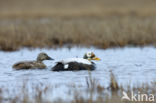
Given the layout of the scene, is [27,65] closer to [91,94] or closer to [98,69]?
[98,69]

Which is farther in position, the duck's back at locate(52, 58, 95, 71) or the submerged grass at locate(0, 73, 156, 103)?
the duck's back at locate(52, 58, 95, 71)

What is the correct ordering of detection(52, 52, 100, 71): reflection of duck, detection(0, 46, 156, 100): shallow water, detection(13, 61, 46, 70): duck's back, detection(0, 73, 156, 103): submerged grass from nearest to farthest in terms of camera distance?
detection(0, 73, 156, 103): submerged grass, detection(0, 46, 156, 100): shallow water, detection(52, 52, 100, 71): reflection of duck, detection(13, 61, 46, 70): duck's back

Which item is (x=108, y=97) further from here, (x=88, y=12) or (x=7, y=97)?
(x=88, y=12)

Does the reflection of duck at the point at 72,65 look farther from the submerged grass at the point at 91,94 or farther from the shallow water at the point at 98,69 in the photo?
the submerged grass at the point at 91,94

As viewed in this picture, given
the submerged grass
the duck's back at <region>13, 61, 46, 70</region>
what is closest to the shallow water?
the duck's back at <region>13, 61, 46, 70</region>

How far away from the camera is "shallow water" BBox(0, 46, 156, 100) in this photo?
725cm

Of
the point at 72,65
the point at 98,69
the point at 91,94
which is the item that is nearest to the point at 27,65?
the point at 72,65

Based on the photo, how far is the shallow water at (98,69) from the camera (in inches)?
285

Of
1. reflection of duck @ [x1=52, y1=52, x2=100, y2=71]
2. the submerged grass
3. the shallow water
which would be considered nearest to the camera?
the submerged grass

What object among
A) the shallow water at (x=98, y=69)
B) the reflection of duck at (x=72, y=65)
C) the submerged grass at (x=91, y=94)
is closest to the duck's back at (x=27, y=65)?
the shallow water at (x=98, y=69)

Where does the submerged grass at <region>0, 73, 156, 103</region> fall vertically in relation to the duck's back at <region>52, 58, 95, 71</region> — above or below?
below

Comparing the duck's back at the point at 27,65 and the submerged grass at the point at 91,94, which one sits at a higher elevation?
the duck's back at the point at 27,65

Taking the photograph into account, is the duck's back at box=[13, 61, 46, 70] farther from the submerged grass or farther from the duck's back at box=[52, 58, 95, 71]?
the submerged grass

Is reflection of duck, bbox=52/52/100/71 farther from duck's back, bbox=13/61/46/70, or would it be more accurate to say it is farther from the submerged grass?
the submerged grass
